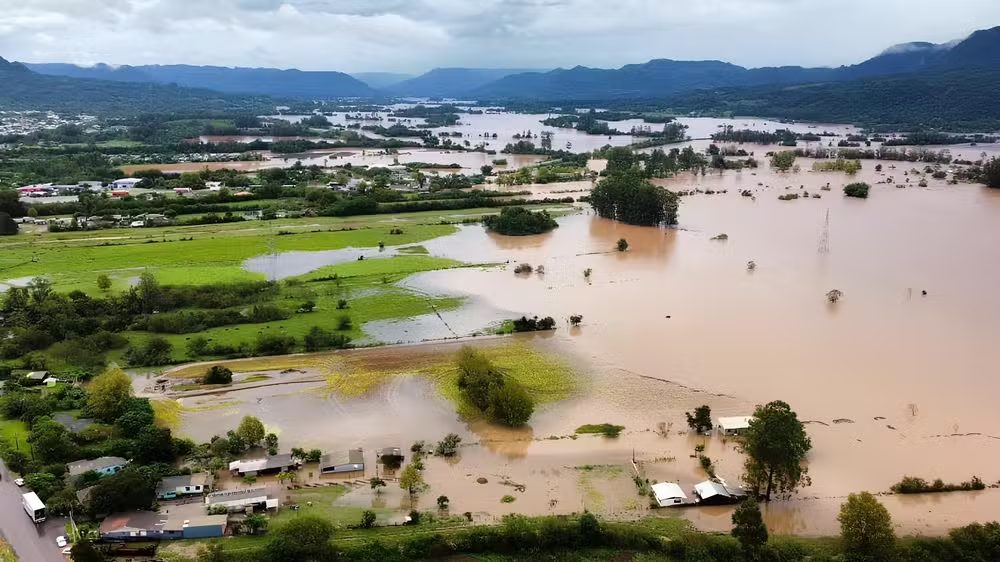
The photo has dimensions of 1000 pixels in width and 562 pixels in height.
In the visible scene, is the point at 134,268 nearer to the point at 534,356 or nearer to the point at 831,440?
the point at 534,356

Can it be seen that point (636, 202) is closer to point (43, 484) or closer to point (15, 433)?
point (15, 433)

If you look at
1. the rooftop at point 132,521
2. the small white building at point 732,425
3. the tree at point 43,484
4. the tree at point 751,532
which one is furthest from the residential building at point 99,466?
the small white building at point 732,425

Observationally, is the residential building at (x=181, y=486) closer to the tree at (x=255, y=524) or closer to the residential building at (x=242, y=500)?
the residential building at (x=242, y=500)

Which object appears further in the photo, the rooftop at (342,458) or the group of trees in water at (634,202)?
the group of trees in water at (634,202)

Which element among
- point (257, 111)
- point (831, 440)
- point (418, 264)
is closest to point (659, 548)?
point (831, 440)

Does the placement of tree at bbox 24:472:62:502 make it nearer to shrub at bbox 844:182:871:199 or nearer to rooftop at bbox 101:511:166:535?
rooftop at bbox 101:511:166:535
